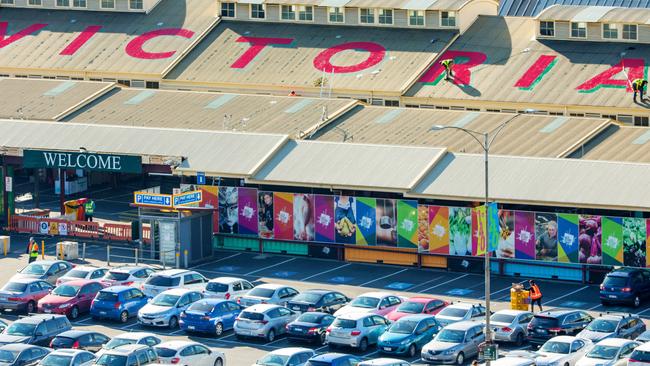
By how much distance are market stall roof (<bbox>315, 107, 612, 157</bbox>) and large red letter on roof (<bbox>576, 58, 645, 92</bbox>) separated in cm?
638

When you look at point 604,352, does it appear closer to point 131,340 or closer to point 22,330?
point 131,340

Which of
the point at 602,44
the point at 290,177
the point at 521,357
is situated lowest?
the point at 521,357

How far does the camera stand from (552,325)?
72.9 metres

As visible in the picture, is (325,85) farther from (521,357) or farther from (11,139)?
(521,357)

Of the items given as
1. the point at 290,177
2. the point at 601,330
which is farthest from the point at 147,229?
the point at 601,330

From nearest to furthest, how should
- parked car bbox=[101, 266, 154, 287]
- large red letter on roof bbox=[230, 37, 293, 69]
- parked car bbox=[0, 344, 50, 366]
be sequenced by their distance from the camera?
1. parked car bbox=[0, 344, 50, 366]
2. parked car bbox=[101, 266, 154, 287]
3. large red letter on roof bbox=[230, 37, 293, 69]

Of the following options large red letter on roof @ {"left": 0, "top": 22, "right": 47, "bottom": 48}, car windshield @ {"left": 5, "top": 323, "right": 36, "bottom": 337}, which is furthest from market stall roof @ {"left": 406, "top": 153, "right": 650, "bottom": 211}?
large red letter on roof @ {"left": 0, "top": 22, "right": 47, "bottom": 48}

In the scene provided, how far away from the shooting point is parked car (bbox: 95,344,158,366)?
66.0m

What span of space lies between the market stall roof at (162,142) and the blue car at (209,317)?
18201 millimetres

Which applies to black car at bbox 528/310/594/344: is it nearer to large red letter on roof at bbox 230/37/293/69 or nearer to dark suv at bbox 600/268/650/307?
A: dark suv at bbox 600/268/650/307

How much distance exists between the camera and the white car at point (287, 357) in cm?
6612

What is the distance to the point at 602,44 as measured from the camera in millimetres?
109312

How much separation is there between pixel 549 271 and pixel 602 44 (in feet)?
89.3

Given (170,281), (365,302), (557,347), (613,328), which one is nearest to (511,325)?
(613,328)
